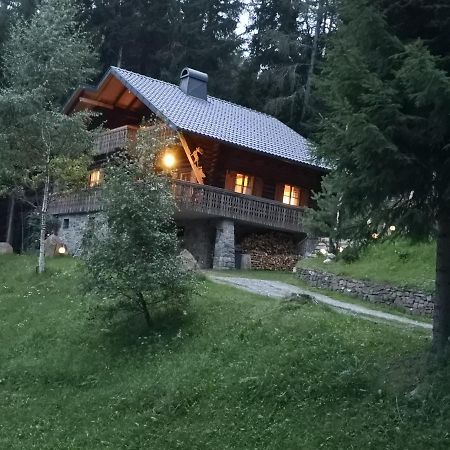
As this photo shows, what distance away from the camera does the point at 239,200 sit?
81.6 ft

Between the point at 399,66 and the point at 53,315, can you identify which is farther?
the point at 53,315

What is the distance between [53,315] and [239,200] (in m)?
11.6

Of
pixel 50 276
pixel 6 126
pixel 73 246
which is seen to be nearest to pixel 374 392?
pixel 50 276

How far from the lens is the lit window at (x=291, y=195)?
94.5ft

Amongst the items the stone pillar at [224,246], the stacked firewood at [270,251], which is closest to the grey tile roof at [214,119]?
the stone pillar at [224,246]

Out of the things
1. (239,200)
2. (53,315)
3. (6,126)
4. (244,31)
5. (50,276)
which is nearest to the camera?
(53,315)

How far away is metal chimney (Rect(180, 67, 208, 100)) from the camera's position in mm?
28750

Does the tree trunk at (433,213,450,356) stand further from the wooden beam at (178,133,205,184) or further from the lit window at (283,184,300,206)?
the lit window at (283,184,300,206)

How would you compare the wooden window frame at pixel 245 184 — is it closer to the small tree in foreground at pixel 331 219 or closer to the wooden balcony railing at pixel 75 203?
the wooden balcony railing at pixel 75 203

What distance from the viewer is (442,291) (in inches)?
327

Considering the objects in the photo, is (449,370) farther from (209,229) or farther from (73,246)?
(73,246)

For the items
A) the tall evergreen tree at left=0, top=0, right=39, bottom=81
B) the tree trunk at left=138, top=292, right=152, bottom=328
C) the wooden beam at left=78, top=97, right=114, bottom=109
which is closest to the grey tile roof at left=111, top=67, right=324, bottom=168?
the wooden beam at left=78, top=97, right=114, bottom=109

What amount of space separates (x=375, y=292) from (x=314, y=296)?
1672mm

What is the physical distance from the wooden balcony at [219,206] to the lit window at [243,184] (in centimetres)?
206
